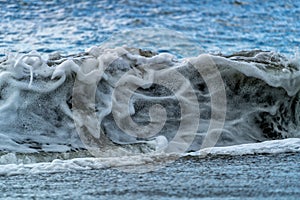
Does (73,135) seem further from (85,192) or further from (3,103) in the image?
(85,192)

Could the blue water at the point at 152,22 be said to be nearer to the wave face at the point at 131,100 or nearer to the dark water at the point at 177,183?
the wave face at the point at 131,100

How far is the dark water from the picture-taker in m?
2.40

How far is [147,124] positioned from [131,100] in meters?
0.18

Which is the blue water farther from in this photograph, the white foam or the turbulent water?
the white foam

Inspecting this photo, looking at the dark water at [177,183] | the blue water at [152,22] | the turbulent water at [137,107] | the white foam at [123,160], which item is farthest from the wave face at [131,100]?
the blue water at [152,22]

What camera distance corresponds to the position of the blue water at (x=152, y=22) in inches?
292

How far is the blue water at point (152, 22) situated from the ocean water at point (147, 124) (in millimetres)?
2681

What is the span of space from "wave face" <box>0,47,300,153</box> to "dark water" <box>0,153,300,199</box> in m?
0.64

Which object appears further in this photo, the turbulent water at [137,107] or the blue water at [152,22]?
the blue water at [152,22]

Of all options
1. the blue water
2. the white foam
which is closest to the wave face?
the white foam

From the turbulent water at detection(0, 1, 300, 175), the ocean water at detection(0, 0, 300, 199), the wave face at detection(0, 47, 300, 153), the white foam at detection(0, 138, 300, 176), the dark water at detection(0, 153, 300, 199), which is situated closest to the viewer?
the dark water at detection(0, 153, 300, 199)

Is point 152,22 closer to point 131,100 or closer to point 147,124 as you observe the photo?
point 131,100

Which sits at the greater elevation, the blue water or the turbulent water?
the turbulent water

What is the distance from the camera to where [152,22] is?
909 centimetres
